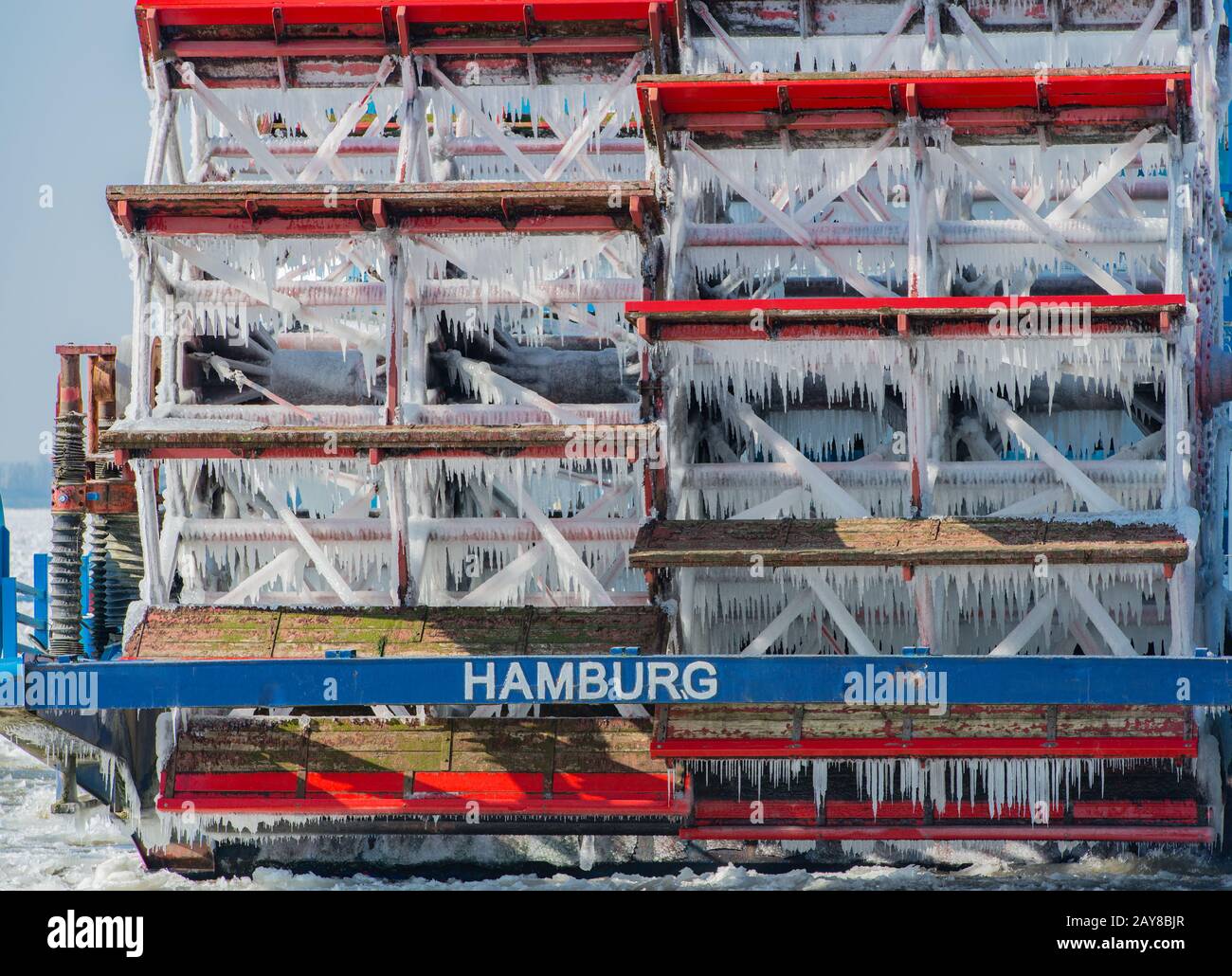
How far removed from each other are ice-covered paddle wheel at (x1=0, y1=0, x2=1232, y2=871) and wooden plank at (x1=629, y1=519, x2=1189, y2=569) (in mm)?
68

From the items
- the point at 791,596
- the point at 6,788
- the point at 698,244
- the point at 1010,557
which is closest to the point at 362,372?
the point at 698,244

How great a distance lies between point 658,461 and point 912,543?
3.66 metres

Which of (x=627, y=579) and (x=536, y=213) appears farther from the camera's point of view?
(x=627, y=579)

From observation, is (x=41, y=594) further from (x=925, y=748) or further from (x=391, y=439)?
(x=925, y=748)

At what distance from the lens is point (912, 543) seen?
85.0 ft

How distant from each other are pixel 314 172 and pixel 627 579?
8.21m

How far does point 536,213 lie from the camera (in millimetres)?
27281

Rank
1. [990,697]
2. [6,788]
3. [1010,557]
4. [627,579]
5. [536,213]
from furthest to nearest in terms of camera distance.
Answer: [6,788] → [627,579] → [536,213] → [1010,557] → [990,697]

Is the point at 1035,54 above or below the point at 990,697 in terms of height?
above

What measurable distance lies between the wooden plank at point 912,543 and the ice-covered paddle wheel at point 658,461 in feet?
0.22

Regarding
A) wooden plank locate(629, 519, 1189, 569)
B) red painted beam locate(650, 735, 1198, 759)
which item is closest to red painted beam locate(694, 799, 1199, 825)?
red painted beam locate(650, 735, 1198, 759)

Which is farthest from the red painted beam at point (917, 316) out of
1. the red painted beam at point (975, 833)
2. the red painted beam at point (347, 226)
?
the red painted beam at point (975, 833)

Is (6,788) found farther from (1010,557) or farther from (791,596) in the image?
(1010,557)

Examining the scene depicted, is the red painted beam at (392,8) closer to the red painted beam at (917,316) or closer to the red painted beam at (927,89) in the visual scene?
the red painted beam at (927,89)
